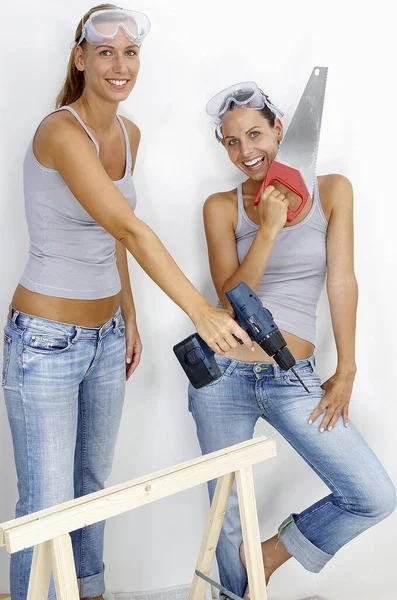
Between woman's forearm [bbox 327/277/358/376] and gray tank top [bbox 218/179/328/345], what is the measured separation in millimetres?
60

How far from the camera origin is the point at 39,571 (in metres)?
1.32

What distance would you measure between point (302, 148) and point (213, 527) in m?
1.02

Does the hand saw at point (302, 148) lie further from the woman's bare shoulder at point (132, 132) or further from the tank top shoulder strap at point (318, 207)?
the woman's bare shoulder at point (132, 132)

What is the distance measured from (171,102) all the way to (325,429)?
1.09 m

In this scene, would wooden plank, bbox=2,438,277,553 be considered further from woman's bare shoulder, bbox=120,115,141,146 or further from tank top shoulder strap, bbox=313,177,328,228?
woman's bare shoulder, bbox=120,115,141,146

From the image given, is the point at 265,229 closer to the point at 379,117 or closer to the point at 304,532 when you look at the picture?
the point at 379,117

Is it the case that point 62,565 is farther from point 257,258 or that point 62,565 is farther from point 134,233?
point 257,258

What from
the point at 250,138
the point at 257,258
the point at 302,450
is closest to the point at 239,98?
→ the point at 250,138

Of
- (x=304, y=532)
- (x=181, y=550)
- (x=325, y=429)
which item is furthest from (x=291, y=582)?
(x=325, y=429)

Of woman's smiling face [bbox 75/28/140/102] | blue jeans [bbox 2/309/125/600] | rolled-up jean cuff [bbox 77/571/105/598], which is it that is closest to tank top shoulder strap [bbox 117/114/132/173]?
woman's smiling face [bbox 75/28/140/102]

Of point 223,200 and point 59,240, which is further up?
point 223,200

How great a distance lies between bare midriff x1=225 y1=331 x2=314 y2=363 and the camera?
1934 millimetres

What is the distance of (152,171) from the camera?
2.26 meters

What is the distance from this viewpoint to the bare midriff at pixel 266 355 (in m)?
1.93
